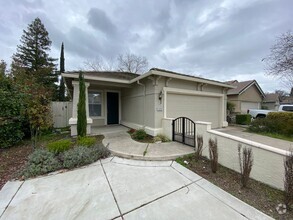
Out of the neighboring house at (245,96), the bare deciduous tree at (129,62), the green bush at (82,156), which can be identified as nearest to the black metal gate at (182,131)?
the green bush at (82,156)

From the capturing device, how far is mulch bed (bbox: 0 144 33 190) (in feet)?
11.2

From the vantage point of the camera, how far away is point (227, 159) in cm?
387

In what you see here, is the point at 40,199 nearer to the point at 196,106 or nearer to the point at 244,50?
the point at 196,106

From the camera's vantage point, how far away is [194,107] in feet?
26.9

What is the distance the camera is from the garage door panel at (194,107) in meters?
7.25

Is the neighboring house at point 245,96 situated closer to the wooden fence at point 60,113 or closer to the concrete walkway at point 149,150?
the concrete walkway at point 149,150

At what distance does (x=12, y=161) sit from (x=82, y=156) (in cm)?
226

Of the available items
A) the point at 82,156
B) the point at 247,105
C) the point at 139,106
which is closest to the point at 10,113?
the point at 82,156

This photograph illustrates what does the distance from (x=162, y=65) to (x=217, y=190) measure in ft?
65.0

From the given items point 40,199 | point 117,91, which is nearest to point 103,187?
point 40,199

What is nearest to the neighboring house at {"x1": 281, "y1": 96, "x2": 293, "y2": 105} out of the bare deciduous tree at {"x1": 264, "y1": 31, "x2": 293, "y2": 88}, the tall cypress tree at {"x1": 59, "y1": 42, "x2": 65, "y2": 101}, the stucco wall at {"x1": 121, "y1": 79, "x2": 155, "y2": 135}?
the bare deciduous tree at {"x1": 264, "y1": 31, "x2": 293, "y2": 88}

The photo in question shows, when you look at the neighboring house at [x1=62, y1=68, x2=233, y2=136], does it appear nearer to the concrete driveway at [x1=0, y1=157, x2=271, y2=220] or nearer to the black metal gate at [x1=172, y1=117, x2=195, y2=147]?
the black metal gate at [x1=172, y1=117, x2=195, y2=147]

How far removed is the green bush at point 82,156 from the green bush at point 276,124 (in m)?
9.63

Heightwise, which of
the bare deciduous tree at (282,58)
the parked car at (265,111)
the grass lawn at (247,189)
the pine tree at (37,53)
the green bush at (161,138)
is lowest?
the grass lawn at (247,189)
